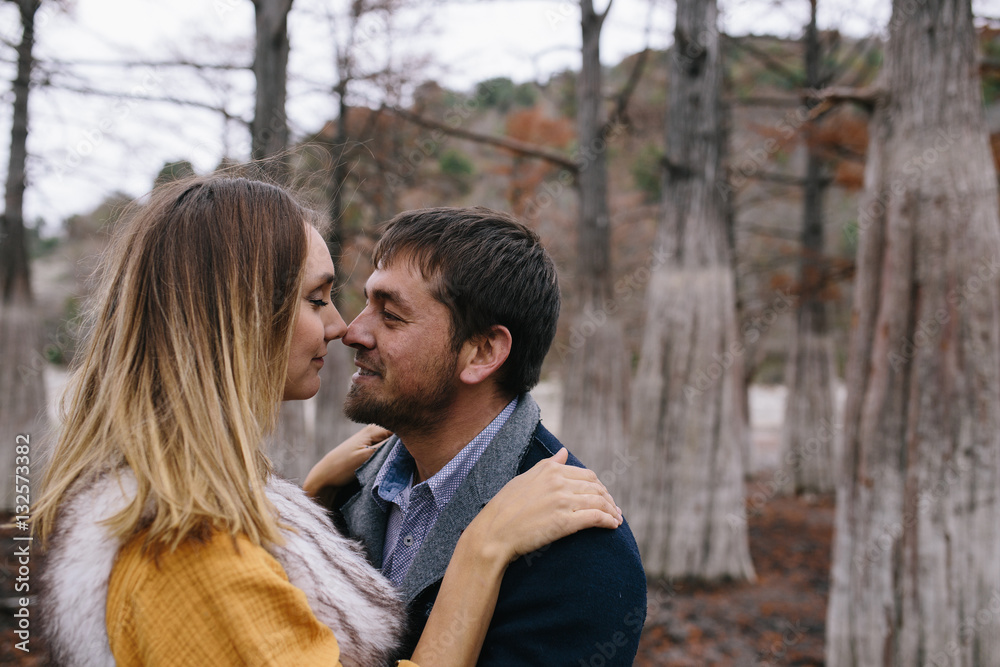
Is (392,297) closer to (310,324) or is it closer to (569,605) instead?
(310,324)

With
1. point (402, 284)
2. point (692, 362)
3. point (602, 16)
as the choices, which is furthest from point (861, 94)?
point (602, 16)

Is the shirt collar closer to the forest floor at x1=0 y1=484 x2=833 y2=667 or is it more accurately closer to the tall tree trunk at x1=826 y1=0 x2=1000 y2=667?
the tall tree trunk at x1=826 y1=0 x2=1000 y2=667

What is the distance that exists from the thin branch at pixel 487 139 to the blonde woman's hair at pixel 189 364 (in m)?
6.59

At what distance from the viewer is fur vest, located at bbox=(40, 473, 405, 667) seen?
1.38 meters

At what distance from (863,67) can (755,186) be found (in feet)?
37.7

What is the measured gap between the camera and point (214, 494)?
1426mm

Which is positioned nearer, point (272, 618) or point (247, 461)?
point (272, 618)

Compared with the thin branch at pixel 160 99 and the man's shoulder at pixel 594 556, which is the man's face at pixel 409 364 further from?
the thin branch at pixel 160 99

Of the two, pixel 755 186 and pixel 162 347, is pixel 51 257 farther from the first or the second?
pixel 162 347

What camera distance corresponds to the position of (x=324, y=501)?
2.65 metres

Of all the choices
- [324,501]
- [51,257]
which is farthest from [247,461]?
[51,257]

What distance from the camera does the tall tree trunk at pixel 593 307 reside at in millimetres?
10484

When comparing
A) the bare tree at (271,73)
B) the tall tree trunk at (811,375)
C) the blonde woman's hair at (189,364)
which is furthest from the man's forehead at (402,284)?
the tall tree trunk at (811,375)

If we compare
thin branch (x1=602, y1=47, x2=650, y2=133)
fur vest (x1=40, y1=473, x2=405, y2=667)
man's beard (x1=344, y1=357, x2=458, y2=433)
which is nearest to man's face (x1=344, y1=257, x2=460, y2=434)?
man's beard (x1=344, y1=357, x2=458, y2=433)
